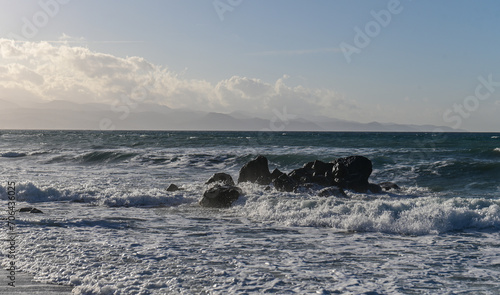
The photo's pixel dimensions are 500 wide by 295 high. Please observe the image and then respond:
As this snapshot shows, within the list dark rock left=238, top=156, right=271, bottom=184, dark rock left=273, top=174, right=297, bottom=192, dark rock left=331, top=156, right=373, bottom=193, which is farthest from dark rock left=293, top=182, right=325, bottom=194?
dark rock left=238, top=156, right=271, bottom=184

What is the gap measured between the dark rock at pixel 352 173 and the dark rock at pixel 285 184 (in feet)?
7.76

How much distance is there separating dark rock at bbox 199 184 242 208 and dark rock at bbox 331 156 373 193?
5.96 m

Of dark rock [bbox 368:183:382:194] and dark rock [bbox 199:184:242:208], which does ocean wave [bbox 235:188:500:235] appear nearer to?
dark rock [bbox 199:184:242:208]

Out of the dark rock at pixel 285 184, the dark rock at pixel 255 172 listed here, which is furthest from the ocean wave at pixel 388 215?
the dark rock at pixel 255 172

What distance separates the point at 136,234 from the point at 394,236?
666 centimetres

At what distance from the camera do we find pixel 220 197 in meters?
16.2

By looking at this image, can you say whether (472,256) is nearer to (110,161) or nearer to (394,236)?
(394,236)

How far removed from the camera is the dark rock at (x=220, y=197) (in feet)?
52.7

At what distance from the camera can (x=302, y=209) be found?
14.0 metres

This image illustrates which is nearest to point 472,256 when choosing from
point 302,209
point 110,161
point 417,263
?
point 417,263

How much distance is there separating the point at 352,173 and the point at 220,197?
7.29m

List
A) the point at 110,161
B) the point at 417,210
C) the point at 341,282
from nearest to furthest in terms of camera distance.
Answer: the point at 341,282, the point at 417,210, the point at 110,161

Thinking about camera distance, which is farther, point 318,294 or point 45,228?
point 45,228

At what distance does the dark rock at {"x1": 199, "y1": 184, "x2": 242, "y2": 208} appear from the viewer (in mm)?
16078
